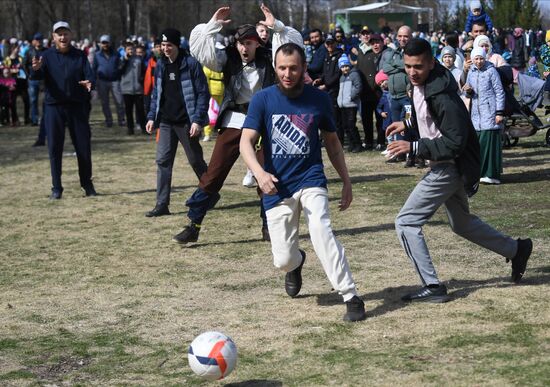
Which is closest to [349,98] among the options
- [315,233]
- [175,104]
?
[175,104]

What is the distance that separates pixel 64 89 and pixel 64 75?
186 millimetres

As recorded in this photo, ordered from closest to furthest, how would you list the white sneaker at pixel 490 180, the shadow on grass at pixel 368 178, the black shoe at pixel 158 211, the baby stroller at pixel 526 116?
the black shoe at pixel 158 211, the white sneaker at pixel 490 180, the shadow on grass at pixel 368 178, the baby stroller at pixel 526 116

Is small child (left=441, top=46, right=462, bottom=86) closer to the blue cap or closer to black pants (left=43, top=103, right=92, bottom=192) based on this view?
the blue cap

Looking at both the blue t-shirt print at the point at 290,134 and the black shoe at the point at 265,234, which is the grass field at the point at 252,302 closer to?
the black shoe at the point at 265,234

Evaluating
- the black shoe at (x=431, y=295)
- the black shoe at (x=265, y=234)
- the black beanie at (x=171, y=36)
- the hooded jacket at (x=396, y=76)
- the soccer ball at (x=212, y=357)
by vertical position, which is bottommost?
the black shoe at (x=265, y=234)

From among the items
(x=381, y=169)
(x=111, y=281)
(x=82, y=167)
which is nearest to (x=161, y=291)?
(x=111, y=281)

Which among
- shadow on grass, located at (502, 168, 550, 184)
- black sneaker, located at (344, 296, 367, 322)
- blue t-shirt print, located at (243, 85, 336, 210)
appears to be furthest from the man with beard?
shadow on grass, located at (502, 168, 550, 184)

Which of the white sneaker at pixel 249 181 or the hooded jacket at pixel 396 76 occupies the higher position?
the hooded jacket at pixel 396 76

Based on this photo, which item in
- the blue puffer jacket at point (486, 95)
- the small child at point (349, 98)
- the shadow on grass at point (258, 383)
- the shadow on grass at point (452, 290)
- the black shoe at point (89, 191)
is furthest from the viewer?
the small child at point (349, 98)

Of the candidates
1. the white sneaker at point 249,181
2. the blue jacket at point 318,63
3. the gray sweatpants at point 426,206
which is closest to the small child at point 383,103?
the blue jacket at point 318,63

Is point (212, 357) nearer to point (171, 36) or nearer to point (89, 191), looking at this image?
point (171, 36)

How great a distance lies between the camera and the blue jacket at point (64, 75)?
13.3 meters

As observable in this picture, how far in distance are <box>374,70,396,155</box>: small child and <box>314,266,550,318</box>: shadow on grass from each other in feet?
26.8

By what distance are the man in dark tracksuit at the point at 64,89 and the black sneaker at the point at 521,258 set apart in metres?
7.00
